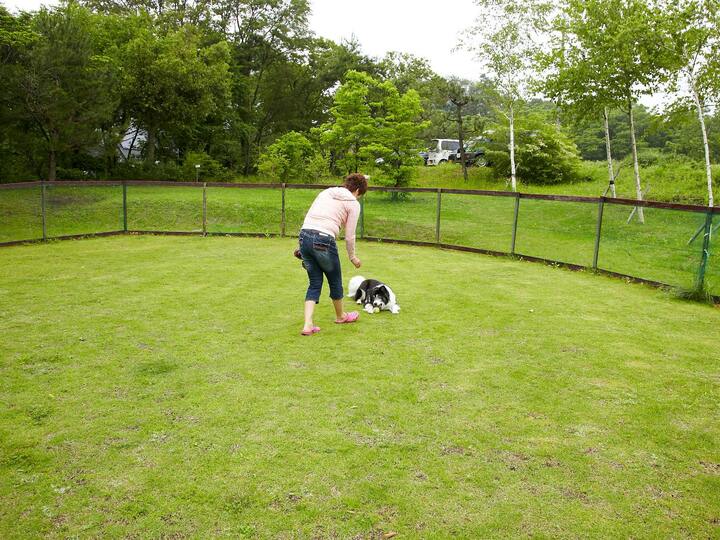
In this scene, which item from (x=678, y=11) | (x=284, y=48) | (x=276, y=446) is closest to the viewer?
(x=276, y=446)

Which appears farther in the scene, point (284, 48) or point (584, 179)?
point (284, 48)

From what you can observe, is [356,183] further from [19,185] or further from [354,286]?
[19,185]

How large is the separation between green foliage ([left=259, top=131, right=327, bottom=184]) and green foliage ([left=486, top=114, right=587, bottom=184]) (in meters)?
7.54

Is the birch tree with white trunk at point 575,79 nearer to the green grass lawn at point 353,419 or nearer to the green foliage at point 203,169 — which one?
the green grass lawn at point 353,419

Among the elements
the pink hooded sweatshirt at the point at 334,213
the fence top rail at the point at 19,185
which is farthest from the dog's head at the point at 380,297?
the fence top rail at the point at 19,185

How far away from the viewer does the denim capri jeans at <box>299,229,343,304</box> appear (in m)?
5.54

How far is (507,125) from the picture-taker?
2322cm

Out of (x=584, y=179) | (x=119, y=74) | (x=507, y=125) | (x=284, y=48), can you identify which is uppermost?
(x=284, y=48)

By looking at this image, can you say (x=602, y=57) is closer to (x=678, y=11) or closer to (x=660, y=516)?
(x=678, y=11)

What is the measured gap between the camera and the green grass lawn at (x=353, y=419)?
2.82 metres

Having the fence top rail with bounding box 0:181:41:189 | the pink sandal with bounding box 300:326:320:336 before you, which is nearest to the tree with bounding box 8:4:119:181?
the fence top rail with bounding box 0:181:41:189

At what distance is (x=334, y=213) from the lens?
18.4 ft

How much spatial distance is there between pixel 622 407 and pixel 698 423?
19.8 inches

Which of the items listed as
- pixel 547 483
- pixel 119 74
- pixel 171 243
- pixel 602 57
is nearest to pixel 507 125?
pixel 602 57
